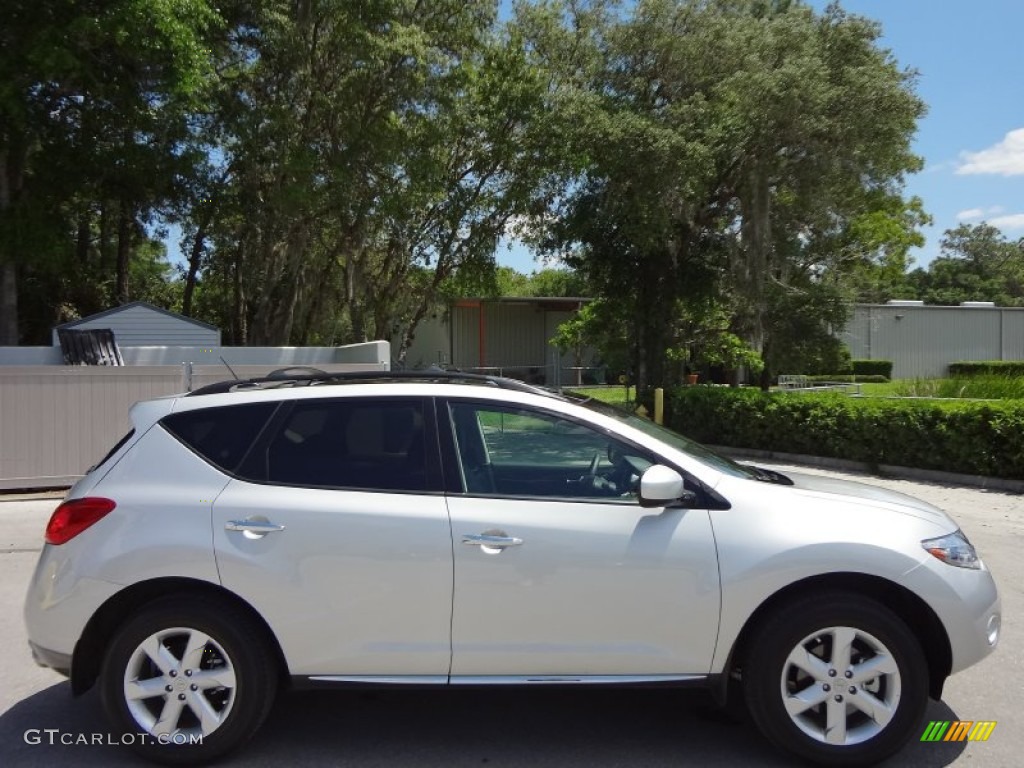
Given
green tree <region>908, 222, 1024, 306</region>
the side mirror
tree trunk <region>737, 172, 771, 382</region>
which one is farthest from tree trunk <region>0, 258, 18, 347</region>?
green tree <region>908, 222, 1024, 306</region>

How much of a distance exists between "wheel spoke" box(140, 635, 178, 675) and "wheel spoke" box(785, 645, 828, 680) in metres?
2.63

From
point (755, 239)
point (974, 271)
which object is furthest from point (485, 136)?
point (974, 271)

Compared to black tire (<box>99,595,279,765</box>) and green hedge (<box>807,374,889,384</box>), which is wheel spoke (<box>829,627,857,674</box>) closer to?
black tire (<box>99,595,279,765</box>)

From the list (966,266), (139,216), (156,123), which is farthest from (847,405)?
(966,266)

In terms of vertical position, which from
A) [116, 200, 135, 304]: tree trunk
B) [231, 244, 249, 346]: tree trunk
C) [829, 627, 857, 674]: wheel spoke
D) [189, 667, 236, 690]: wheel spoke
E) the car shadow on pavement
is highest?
[116, 200, 135, 304]: tree trunk

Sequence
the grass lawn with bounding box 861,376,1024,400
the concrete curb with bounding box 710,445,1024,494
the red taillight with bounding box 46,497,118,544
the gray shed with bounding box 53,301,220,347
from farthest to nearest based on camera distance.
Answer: the gray shed with bounding box 53,301,220,347 → the grass lawn with bounding box 861,376,1024,400 → the concrete curb with bounding box 710,445,1024,494 → the red taillight with bounding box 46,497,118,544

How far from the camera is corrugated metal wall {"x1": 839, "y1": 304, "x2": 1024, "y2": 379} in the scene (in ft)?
138

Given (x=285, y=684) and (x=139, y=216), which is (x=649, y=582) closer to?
(x=285, y=684)

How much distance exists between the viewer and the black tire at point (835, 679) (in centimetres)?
364

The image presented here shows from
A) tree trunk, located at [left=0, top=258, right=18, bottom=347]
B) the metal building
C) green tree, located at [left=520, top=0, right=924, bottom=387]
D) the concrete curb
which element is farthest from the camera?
the metal building

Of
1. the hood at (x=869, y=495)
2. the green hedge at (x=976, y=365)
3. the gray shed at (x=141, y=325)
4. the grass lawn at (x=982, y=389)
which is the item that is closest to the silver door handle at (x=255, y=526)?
the hood at (x=869, y=495)

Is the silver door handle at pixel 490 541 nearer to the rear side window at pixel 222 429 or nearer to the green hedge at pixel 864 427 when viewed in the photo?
the rear side window at pixel 222 429

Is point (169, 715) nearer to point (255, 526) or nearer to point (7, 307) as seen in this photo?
point (255, 526)

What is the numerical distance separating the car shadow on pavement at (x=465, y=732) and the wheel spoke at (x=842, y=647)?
0.49m
